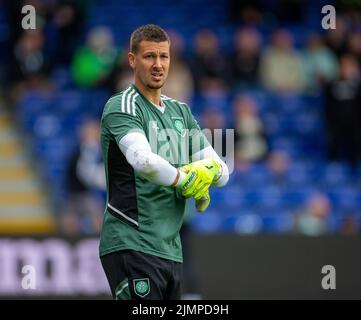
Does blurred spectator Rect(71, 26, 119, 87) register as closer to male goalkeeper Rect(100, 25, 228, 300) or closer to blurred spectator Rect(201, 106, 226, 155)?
blurred spectator Rect(201, 106, 226, 155)

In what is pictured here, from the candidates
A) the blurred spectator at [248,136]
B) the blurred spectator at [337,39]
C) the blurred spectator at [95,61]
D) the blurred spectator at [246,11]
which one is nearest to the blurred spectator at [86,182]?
the blurred spectator at [95,61]

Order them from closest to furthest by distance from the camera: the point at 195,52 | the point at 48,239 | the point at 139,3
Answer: the point at 48,239 < the point at 195,52 < the point at 139,3

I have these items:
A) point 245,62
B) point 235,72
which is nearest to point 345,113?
point 245,62

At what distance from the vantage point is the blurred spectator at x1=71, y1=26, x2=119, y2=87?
1560cm

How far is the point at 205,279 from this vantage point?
40.5 ft

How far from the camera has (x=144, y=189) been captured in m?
6.63

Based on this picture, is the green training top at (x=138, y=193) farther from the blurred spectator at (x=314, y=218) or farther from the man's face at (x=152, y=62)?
the blurred spectator at (x=314, y=218)

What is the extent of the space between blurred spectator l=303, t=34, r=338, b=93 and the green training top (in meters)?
9.38

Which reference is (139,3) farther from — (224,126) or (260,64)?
(224,126)

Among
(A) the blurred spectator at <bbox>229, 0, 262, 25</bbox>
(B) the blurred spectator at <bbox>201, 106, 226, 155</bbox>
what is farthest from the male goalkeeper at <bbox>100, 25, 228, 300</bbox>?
(A) the blurred spectator at <bbox>229, 0, 262, 25</bbox>

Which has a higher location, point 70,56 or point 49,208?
point 70,56
